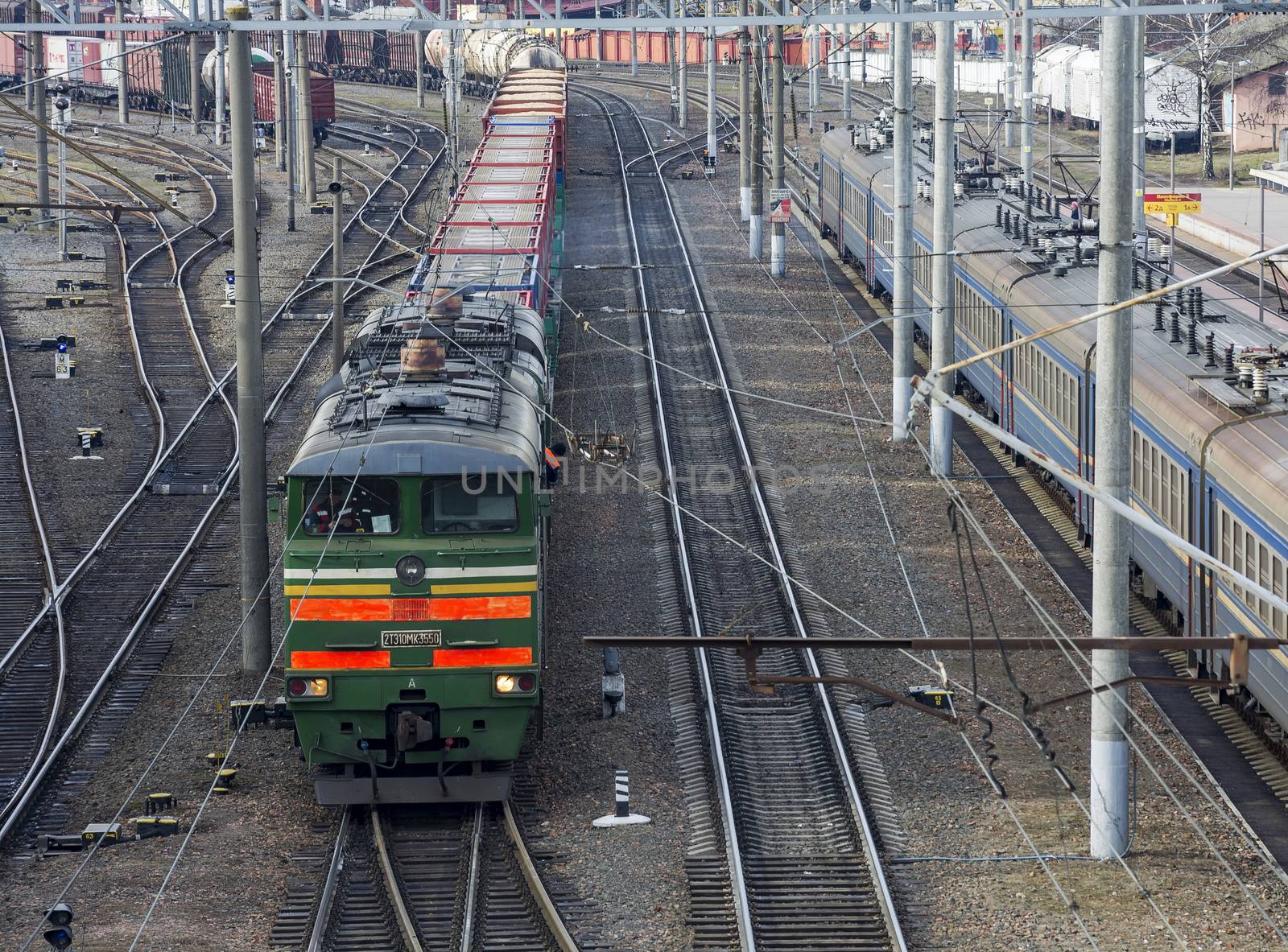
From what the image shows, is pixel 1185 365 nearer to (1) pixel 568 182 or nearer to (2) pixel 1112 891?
(2) pixel 1112 891

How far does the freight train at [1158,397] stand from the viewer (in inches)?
671

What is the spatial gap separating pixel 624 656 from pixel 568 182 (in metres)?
39.9

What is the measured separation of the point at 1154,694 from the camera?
19.6m

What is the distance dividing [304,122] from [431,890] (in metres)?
39.4

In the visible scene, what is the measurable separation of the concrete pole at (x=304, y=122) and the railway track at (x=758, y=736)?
1964 cm

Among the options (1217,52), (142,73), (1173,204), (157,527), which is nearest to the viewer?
(157,527)

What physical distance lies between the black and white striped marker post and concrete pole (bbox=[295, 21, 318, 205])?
116 ft

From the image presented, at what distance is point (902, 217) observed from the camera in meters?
29.1

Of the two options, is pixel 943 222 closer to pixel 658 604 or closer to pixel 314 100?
pixel 658 604

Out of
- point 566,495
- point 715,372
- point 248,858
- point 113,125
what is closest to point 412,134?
point 113,125

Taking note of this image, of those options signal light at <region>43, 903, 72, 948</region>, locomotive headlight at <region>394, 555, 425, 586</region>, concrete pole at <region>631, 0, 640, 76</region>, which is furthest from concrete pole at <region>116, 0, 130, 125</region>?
signal light at <region>43, 903, 72, 948</region>

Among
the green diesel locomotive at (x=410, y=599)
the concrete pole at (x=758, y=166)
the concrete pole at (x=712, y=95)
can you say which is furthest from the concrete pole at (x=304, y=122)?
the green diesel locomotive at (x=410, y=599)

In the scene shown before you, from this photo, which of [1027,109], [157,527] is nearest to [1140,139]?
[1027,109]

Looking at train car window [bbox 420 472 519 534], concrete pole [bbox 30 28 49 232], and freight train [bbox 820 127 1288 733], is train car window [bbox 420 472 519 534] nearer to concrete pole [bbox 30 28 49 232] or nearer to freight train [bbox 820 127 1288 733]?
freight train [bbox 820 127 1288 733]
